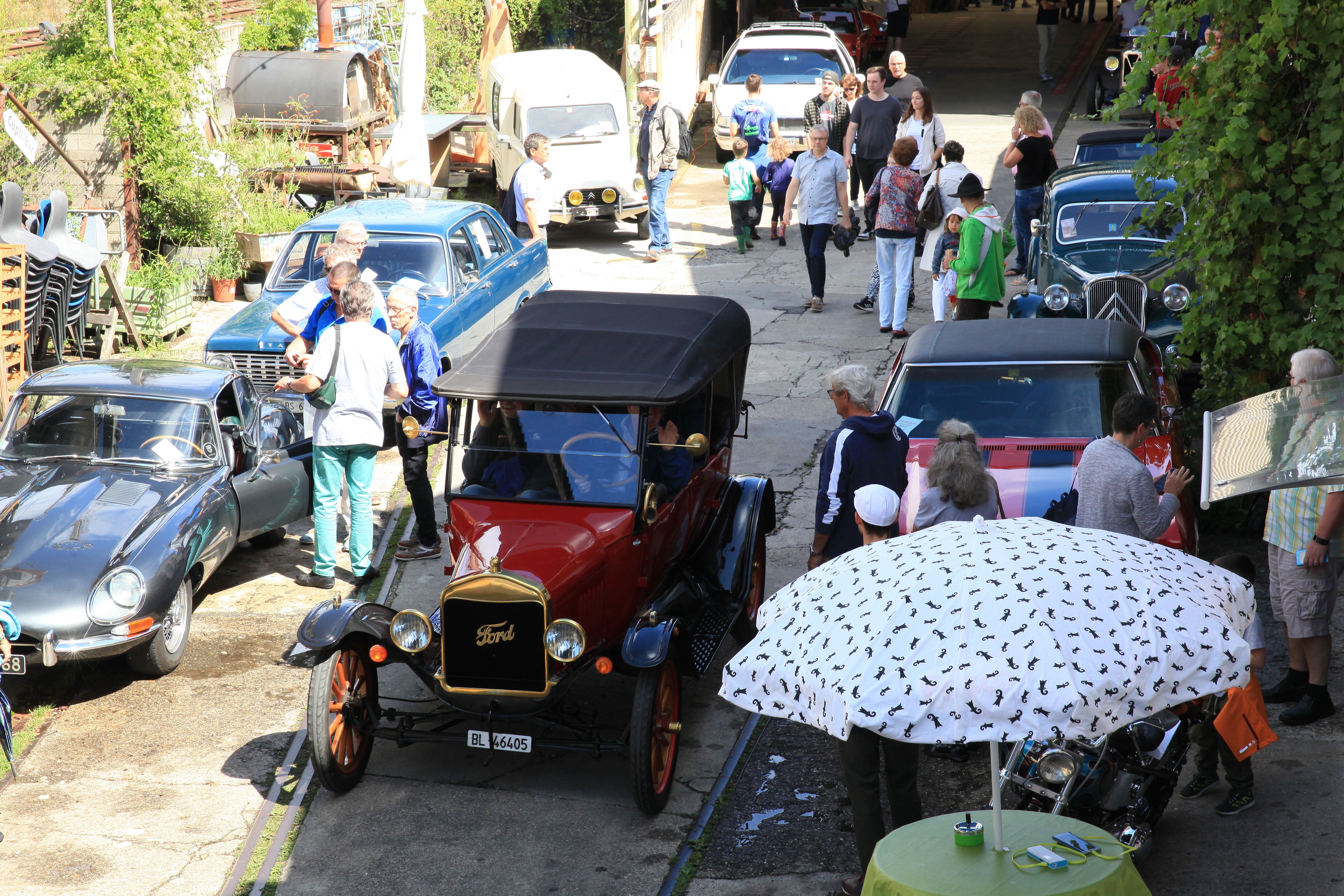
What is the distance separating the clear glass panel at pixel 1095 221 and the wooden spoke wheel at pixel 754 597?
6036 mm

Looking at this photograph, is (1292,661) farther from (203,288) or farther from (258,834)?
(203,288)

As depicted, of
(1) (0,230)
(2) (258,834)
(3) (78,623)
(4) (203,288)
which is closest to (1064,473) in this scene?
(2) (258,834)

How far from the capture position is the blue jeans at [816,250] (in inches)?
547

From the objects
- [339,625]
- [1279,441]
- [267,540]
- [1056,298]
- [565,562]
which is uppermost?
[1279,441]

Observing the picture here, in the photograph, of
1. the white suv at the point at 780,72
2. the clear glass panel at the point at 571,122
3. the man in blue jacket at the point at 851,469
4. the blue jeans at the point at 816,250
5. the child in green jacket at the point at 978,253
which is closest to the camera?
the man in blue jacket at the point at 851,469

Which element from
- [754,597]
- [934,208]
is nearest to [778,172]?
[934,208]

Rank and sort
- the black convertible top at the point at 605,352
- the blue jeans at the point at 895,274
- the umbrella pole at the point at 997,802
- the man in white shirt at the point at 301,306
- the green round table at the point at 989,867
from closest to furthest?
the green round table at the point at 989,867 → the umbrella pole at the point at 997,802 → the black convertible top at the point at 605,352 → the man in white shirt at the point at 301,306 → the blue jeans at the point at 895,274

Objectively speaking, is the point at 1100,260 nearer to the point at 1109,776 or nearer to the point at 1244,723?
the point at 1244,723

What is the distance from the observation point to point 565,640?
19.0ft

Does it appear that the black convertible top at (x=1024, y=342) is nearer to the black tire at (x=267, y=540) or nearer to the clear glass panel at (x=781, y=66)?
the black tire at (x=267, y=540)

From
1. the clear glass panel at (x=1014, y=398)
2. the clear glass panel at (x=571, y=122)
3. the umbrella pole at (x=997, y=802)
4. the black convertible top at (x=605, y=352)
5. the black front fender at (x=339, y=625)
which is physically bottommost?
the black front fender at (x=339, y=625)

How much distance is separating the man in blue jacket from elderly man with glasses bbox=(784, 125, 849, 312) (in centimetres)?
720

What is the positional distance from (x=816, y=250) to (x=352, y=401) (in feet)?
23.9

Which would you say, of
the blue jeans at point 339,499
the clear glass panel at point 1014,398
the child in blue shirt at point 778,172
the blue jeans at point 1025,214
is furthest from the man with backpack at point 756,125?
the blue jeans at point 339,499
